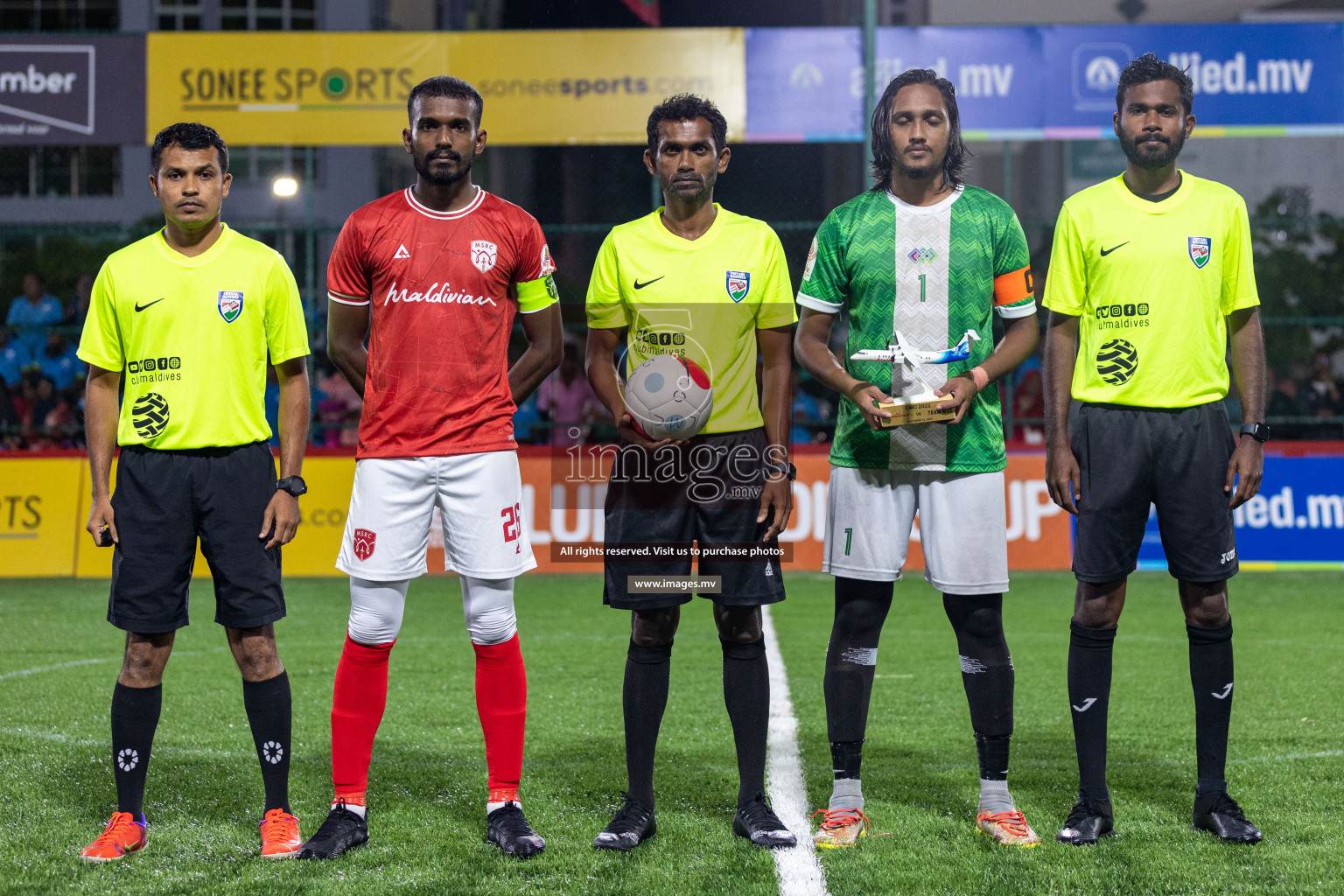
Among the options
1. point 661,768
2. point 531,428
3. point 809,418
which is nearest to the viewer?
point 661,768

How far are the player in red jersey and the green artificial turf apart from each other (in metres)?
0.33

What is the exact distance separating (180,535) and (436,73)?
9699mm

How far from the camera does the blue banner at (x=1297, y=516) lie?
34.5 feet

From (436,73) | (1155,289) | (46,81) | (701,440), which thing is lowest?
(701,440)

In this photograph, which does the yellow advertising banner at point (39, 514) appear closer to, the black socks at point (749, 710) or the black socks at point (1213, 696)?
the black socks at point (749, 710)

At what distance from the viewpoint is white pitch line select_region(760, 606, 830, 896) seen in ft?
10.9

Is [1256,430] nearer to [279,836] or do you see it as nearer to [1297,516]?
[279,836]

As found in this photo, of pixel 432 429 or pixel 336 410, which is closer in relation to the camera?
pixel 432 429

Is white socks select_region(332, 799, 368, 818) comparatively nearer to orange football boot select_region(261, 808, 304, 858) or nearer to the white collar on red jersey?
orange football boot select_region(261, 808, 304, 858)

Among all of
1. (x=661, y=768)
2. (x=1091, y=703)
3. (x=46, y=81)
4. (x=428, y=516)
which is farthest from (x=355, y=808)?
(x=46, y=81)

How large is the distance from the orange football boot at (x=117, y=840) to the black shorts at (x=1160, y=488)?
2.88 m

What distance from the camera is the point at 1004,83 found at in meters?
12.4

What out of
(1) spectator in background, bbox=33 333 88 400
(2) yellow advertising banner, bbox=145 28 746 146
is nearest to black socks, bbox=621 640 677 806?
(2) yellow advertising banner, bbox=145 28 746 146

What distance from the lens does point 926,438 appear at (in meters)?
3.73
